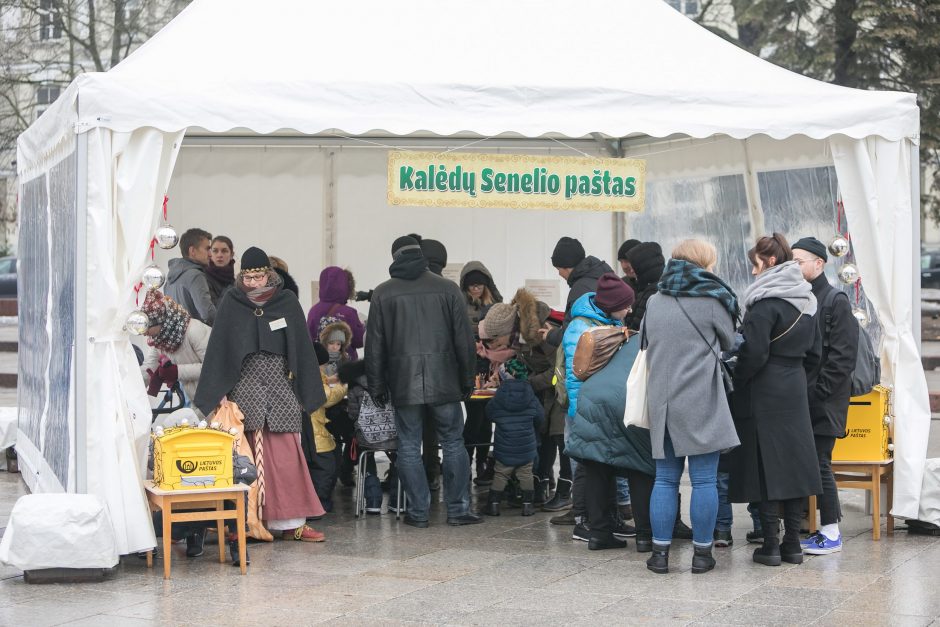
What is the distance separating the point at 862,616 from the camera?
5469 millimetres

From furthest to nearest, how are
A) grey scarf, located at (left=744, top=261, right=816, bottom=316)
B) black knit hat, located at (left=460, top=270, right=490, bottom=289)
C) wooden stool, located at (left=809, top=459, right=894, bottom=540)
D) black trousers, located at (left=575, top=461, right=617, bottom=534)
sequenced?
black knit hat, located at (left=460, top=270, right=490, bottom=289) → wooden stool, located at (left=809, top=459, right=894, bottom=540) → black trousers, located at (left=575, top=461, right=617, bottom=534) → grey scarf, located at (left=744, top=261, right=816, bottom=316)

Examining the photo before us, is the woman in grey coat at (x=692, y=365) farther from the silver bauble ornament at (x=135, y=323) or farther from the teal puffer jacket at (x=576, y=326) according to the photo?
the silver bauble ornament at (x=135, y=323)

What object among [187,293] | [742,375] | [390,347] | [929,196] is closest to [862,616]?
[742,375]

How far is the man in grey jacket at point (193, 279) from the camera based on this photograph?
845 centimetres

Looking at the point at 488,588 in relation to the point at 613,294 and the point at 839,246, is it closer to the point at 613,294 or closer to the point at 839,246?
the point at 613,294

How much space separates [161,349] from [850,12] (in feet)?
62.9

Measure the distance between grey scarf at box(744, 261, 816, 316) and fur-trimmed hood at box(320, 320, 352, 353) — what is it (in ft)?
9.42

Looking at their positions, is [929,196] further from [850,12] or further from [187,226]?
[187,226]

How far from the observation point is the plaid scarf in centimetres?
611

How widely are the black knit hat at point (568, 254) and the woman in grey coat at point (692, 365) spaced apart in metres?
1.70

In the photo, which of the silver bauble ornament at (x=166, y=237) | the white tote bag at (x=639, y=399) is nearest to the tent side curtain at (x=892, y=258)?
the white tote bag at (x=639, y=399)

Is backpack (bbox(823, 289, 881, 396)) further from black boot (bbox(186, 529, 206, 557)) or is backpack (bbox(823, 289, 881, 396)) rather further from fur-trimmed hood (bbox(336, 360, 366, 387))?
black boot (bbox(186, 529, 206, 557))

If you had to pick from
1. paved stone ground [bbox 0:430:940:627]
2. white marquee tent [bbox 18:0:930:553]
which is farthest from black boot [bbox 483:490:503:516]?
white marquee tent [bbox 18:0:930:553]

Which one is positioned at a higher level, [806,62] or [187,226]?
[806,62]
